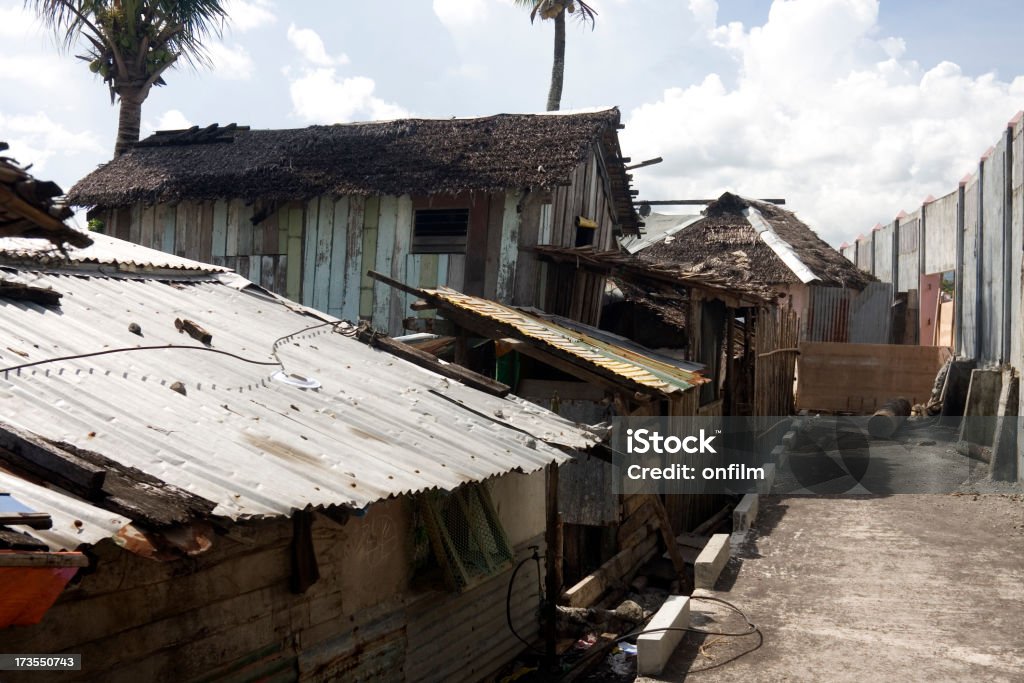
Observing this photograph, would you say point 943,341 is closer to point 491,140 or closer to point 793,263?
point 793,263

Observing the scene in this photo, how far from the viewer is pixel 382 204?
551 inches

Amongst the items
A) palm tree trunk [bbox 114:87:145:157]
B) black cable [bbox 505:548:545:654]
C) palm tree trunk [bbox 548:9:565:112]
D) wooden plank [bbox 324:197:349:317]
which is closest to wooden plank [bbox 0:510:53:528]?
black cable [bbox 505:548:545:654]

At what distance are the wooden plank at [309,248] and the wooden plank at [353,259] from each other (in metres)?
0.44

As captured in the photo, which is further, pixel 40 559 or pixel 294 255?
pixel 294 255

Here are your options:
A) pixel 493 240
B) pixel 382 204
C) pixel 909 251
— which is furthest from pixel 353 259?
pixel 909 251

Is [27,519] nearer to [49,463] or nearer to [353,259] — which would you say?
[49,463]

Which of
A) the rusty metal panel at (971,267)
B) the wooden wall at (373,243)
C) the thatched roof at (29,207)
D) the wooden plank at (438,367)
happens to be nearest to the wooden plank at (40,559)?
the thatched roof at (29,207)

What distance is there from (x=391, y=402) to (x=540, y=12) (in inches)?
762

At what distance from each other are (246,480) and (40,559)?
4.26ft

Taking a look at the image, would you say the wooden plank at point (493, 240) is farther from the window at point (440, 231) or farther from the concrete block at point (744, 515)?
the concrete block at point (744, 515)

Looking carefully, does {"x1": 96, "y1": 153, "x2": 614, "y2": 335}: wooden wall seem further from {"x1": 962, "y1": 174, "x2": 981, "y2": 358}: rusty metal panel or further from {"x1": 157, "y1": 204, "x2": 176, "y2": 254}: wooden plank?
{"x1": 962, "y1": 174, "x2": 981, "y2": 358}: rusty metal panel

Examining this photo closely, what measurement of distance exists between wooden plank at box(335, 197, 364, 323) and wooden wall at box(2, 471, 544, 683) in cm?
674

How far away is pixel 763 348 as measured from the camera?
17.5 metres

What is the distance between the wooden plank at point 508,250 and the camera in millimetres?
13188
